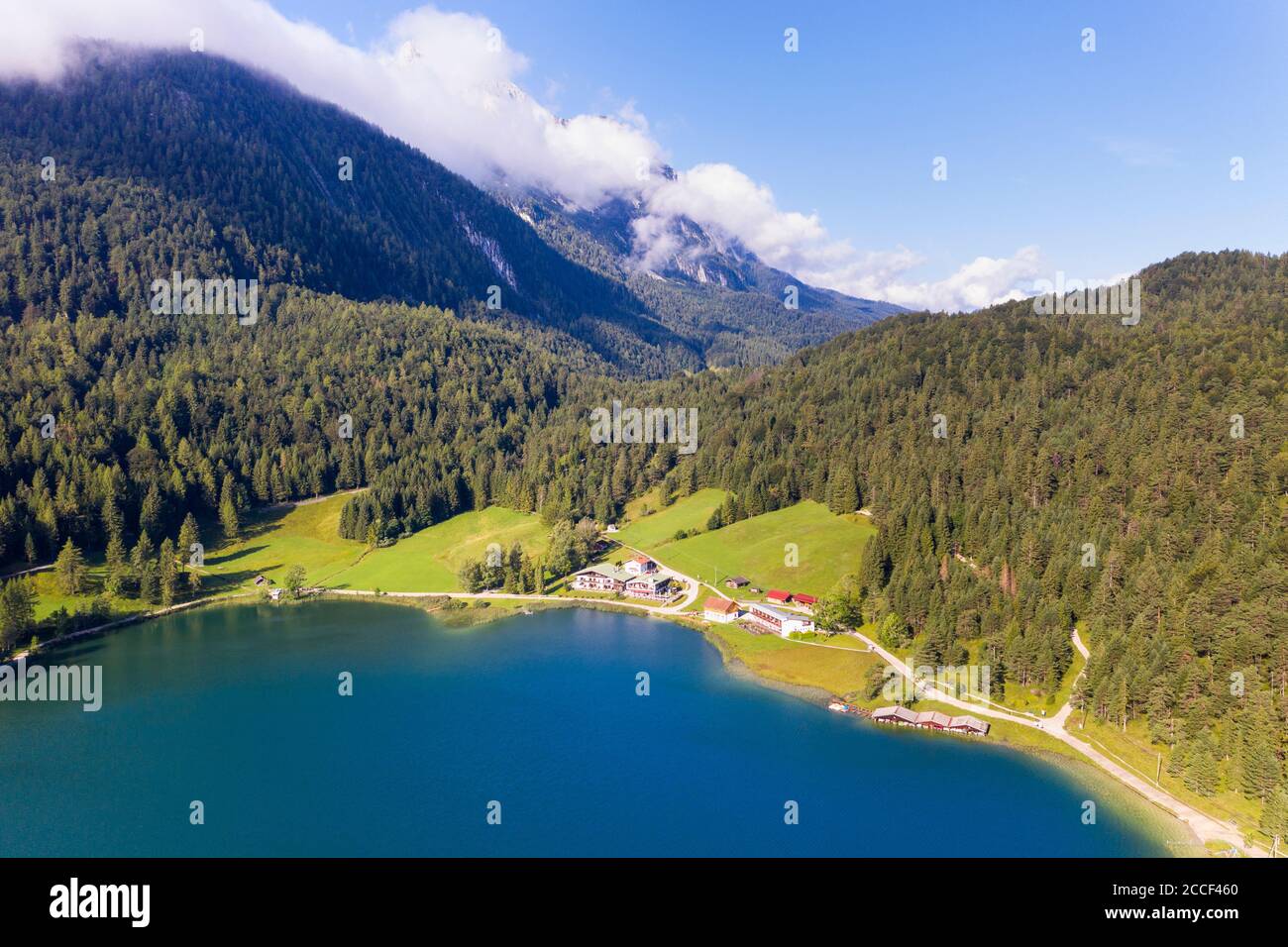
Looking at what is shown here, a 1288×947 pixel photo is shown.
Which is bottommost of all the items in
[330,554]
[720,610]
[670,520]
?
[720,610]

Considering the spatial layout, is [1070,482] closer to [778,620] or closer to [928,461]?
[928,461]

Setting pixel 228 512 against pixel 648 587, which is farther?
pixel 228 512

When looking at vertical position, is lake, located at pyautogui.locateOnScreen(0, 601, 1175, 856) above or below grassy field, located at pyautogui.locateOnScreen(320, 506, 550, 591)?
below

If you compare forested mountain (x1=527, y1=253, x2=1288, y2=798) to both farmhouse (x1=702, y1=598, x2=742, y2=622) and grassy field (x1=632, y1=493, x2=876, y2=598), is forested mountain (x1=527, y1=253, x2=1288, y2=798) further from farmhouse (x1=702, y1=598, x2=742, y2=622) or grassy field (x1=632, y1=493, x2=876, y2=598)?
farmhouse (x1=702, y1=598, x2=742, y2=622)

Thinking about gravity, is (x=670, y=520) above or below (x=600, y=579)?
above

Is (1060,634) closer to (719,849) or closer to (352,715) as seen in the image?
(719,849)

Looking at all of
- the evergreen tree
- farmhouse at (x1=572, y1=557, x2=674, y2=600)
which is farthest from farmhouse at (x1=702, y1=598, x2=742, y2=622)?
the evergreen tree

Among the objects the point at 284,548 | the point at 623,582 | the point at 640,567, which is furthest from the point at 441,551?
the point at 640,567
